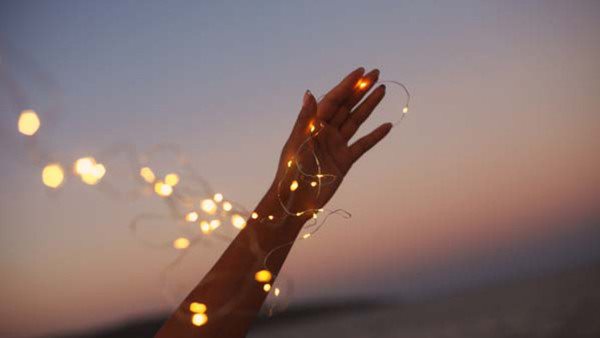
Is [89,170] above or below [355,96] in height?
below

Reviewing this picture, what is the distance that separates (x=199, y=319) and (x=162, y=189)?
28 centimetres

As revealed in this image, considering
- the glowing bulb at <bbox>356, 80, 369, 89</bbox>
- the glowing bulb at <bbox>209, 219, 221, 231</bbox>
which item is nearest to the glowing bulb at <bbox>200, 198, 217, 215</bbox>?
the glowing bulb at <bbox>209, 219, 221, 231</bbox>

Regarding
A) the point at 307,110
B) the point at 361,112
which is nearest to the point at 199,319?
the point at 307,110

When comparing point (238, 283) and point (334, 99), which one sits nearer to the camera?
point (238, 283)

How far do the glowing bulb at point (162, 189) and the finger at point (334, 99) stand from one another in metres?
0.37

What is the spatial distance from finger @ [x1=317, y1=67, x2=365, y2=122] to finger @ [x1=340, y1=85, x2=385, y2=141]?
4cm

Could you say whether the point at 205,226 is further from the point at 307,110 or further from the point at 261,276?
the point at 307,110

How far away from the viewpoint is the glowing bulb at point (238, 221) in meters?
1.31

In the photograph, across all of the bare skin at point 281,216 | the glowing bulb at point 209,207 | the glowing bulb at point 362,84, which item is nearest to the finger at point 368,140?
the bare skin at point 281,216

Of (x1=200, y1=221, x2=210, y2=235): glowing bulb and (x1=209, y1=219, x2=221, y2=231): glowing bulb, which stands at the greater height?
(x1=209, y1=219, x2=221, y2=231): glowing bulb

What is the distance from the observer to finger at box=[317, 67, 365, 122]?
136 centimetres

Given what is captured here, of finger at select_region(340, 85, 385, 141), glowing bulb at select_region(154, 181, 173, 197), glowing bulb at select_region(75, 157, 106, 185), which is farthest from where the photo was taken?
finger at select_region(340, 85, 385, 141)

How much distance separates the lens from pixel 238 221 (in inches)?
51.8

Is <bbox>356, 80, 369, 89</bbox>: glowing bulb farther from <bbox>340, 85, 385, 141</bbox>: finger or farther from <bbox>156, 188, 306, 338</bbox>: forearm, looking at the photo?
<bbox>156, 188, 306, 338</bbox>: forearm
